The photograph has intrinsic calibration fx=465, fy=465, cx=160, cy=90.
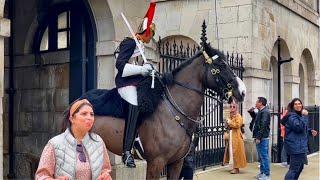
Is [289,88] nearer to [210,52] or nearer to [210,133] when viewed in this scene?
[210,133]

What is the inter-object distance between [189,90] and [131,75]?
2.55 ft

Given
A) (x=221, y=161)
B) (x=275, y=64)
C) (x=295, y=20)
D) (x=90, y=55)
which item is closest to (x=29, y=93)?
(x=90, y=55)

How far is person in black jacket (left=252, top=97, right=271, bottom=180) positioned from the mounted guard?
506 centimetres

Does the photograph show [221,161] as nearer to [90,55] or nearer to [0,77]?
[90,55]

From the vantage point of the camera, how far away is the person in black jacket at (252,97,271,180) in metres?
10.4

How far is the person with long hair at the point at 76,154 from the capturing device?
3170mm

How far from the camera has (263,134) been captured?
10.5 m

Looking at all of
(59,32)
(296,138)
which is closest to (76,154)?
(296,138)

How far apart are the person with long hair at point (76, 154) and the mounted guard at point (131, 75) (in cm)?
232

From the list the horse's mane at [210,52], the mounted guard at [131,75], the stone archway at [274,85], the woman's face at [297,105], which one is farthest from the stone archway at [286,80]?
the mounted guard at [131,75]

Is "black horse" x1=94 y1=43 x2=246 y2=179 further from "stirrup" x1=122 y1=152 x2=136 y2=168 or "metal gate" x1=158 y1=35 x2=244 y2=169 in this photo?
"metal gate" x1=158 y1=35 x2=244 y2=169

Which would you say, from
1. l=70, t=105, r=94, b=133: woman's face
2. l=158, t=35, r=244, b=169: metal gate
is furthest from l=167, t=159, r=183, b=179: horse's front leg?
l=158, t=35, r=244, b=169: metal gate

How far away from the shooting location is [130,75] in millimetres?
5898

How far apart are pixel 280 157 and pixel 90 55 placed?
24.1 ft
